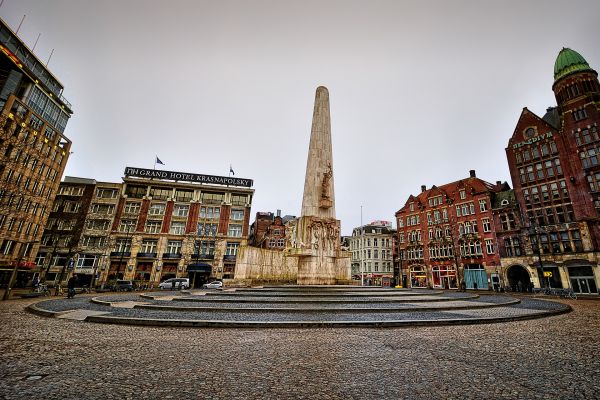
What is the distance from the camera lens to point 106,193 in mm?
50219

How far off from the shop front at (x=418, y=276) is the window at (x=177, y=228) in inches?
1668

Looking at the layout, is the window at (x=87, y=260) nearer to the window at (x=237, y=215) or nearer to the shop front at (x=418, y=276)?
the window at (x=237, y=215)

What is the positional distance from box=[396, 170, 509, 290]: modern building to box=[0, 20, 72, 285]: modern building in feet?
186

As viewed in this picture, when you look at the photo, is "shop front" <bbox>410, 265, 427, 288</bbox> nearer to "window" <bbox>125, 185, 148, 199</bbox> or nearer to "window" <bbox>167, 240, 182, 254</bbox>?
"window" <bbox>167, 240, 182, 254</bbox>

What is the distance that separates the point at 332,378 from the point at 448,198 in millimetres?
50481

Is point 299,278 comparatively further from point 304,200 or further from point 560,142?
point 560,142

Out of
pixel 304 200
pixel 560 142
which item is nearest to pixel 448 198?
pixel 560 142

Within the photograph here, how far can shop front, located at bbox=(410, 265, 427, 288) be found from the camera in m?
48.6

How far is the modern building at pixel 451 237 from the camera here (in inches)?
1622

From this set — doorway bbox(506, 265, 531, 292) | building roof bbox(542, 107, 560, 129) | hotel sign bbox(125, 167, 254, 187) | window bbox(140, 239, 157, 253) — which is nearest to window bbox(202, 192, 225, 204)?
hotel sign bbox(125, 167, 254, 187)

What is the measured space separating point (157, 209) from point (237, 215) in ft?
47.1

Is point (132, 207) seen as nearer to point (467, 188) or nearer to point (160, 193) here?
point (160, 193)

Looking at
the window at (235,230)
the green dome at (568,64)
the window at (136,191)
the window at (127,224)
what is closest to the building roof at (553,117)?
the green dome at (568,64)

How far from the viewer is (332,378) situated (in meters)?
3.77
